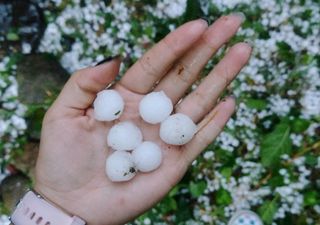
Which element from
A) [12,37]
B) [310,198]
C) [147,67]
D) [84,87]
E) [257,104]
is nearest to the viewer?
[84,87]

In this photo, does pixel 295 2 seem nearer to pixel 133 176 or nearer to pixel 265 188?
pixel 265 188

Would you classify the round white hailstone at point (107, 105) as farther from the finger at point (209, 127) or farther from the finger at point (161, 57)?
the finger at point (209, 127)

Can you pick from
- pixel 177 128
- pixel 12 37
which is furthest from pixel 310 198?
pixel 12 37

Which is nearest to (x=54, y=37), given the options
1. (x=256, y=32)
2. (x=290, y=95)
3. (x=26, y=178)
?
(x=26, y=178)

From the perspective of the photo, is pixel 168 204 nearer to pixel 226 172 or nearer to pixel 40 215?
pixel 226 172

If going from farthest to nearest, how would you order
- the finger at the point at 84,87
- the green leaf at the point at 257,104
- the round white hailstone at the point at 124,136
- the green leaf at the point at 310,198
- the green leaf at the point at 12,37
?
the green leaf at the point at 12,37, the green leaf at the point at 257,104, the green leaf at the point at 310,198, the round white hailstone at the point at 124,136, the finger at the point at 84,87

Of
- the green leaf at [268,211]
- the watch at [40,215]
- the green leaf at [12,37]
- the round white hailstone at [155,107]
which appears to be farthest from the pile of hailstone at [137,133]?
Answer: the green leaf at [12,37]
